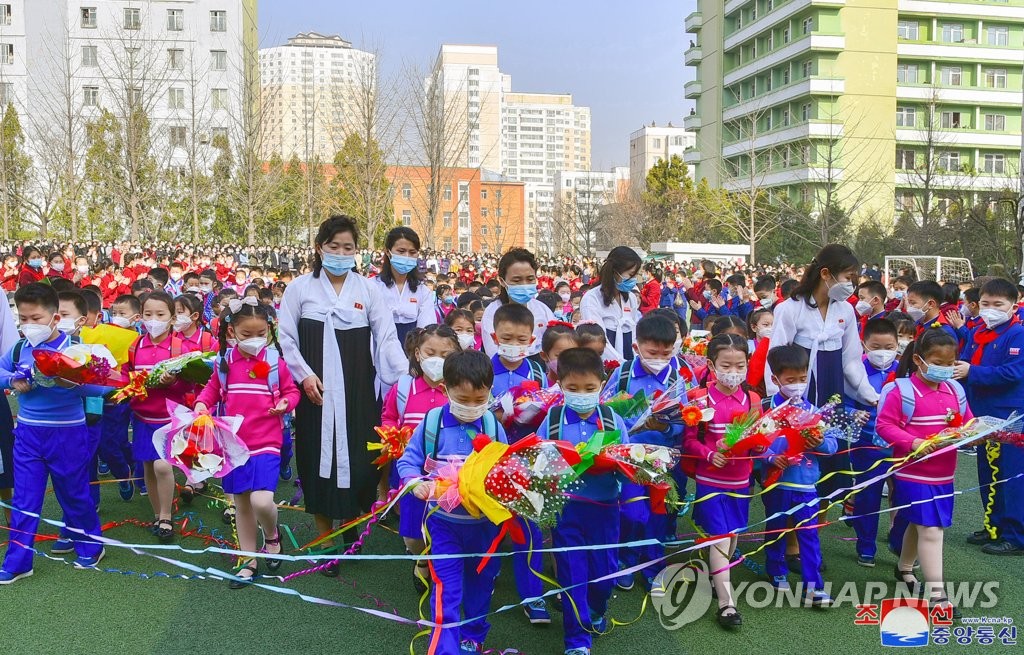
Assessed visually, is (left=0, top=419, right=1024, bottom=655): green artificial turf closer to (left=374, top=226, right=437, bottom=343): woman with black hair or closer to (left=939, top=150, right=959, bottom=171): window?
(left=374, top=226, right=437, bottom=343): woman with black hair

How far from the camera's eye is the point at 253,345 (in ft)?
16.5

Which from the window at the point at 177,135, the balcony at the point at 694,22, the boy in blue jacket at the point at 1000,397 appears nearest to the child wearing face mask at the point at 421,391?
the boy in blue jacket at the point at 1000,397

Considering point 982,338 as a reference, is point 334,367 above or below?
below

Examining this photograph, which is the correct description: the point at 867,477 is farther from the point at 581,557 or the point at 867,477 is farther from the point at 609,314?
the point at 581,557

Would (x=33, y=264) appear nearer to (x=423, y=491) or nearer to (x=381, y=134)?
(x=423, y=491)

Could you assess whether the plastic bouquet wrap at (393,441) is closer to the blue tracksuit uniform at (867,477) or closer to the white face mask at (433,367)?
the white face mask at (433,367)

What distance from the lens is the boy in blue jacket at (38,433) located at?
5.09 m

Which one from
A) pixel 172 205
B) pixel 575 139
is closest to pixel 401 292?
pixel 172 205

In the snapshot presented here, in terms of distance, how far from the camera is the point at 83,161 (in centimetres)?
3550

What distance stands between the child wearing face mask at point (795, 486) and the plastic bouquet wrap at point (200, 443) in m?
3.01

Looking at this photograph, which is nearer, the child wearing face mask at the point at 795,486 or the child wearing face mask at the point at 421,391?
the child wearing face mask at the point at 795,486

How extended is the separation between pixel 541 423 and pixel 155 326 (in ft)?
10.5

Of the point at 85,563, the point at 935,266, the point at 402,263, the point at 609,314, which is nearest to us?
the point at 85,563

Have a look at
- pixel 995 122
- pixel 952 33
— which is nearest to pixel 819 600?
pixel 995 122
